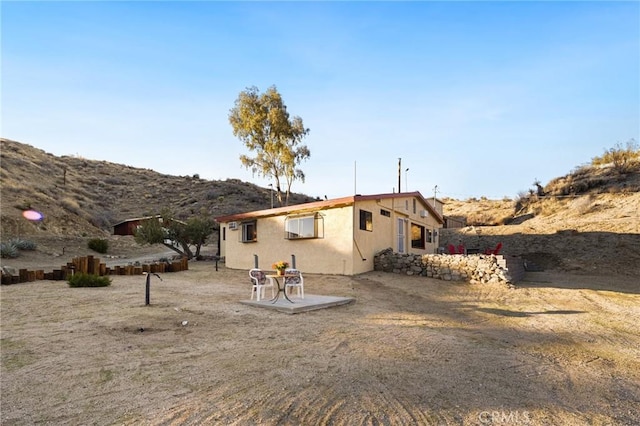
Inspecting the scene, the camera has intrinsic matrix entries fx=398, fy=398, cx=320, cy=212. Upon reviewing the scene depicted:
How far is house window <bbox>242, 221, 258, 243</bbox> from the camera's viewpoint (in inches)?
747

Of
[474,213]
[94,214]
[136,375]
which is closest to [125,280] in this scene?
[136,375]

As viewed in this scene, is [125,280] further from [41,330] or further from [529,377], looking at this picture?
[529,377]

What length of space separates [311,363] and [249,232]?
48.2ft

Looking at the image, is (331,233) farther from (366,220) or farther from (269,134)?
(269,134)

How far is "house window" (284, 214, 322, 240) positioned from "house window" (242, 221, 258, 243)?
243cm

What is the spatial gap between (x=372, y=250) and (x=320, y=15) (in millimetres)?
8852

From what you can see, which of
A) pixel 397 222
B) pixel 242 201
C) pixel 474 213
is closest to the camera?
pixel 397 222

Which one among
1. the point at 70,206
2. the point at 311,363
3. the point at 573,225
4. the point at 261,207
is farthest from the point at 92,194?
the point at 311,363

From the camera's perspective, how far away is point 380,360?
5312 mm

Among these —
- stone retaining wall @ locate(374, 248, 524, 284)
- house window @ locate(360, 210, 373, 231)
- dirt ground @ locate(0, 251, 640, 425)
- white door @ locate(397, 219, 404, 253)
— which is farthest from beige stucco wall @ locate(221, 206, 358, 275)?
dirt ground @ locate(0, 251, 640, 425)

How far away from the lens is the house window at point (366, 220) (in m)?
15.3

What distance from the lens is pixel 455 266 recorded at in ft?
47.9

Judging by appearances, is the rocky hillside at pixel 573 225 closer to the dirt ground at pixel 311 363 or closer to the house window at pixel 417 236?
the house window at pixel 417 236

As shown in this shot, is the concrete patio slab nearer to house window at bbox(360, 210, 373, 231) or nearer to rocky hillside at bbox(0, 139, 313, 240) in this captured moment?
house window at bbox(360, 210, 373, 231)
